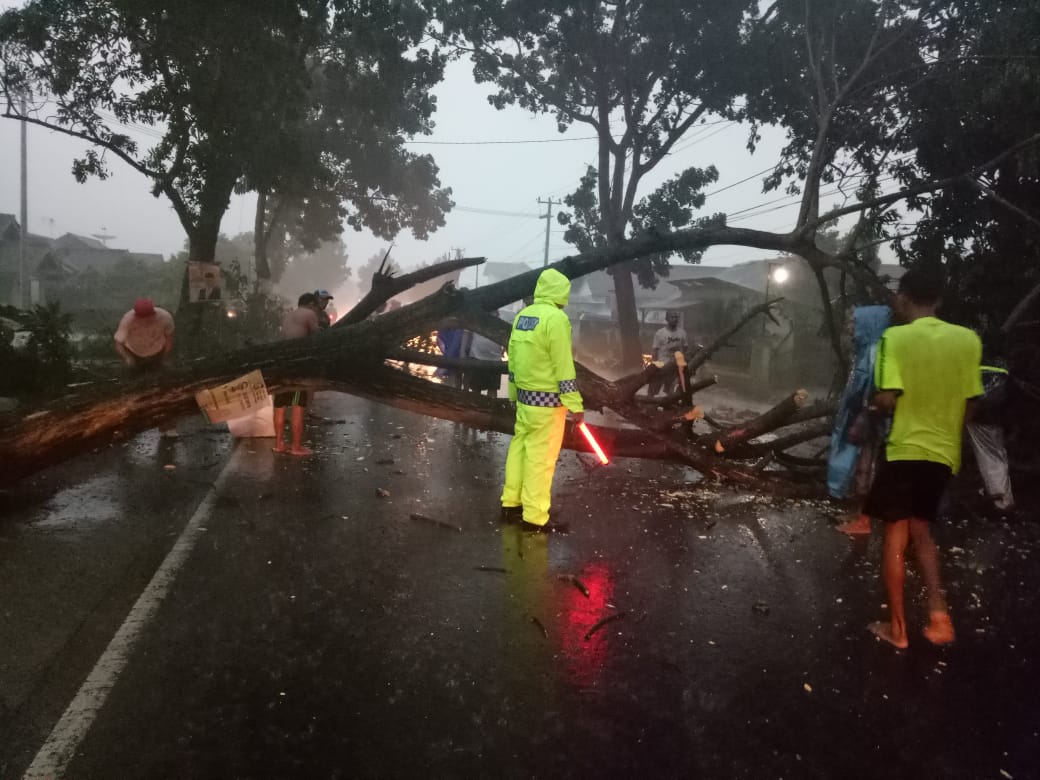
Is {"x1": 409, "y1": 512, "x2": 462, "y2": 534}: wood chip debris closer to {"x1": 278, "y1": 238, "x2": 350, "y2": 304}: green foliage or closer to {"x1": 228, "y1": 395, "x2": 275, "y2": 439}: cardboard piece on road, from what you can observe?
{"x1": 228, "y1": 395, "x2": 275, "y2": 439}: cardboard piece on road

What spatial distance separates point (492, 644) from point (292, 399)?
4769mm

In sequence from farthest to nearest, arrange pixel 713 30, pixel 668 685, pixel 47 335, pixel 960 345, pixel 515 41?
pixel 515 41 < pixel 713 30 < pixel 47 335 < pixel 960 345 < pixel 668 685

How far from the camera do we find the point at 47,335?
8.77m

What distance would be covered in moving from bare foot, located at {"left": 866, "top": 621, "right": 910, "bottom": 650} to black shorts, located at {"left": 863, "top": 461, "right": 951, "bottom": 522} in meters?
0.63

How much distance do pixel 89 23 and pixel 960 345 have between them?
15895mm

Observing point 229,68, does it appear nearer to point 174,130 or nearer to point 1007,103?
point 174,130

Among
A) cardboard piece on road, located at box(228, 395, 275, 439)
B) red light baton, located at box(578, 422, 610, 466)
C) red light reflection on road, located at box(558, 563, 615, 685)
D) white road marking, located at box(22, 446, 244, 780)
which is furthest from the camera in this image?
cardboard piece on road, located at box(228, 395, 275, 439)

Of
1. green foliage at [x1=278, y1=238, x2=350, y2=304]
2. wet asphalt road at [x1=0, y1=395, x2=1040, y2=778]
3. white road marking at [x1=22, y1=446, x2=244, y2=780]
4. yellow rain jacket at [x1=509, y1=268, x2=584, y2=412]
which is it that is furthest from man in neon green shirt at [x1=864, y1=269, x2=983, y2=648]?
green foliage at [x1=278, y1=238, x2=350, y2=304]

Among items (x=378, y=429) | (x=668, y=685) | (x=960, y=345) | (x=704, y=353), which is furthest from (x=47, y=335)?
(x=960, y=345)

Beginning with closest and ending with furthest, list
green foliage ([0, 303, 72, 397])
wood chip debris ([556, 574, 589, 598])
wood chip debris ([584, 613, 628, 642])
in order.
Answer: wood chip debris ([584, 613, 628, 642]), wood chip debris ([556, 574, 589, 598]), green foliage ([0, 303, 72, 397])

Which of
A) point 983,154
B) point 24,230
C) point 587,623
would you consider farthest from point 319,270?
point 587,623

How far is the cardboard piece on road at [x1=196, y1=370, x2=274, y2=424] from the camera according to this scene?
543cm

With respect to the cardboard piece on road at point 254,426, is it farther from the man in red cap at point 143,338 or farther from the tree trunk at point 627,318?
the tree trunk at point 627,318

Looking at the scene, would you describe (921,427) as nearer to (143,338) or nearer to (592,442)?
(592,442)
